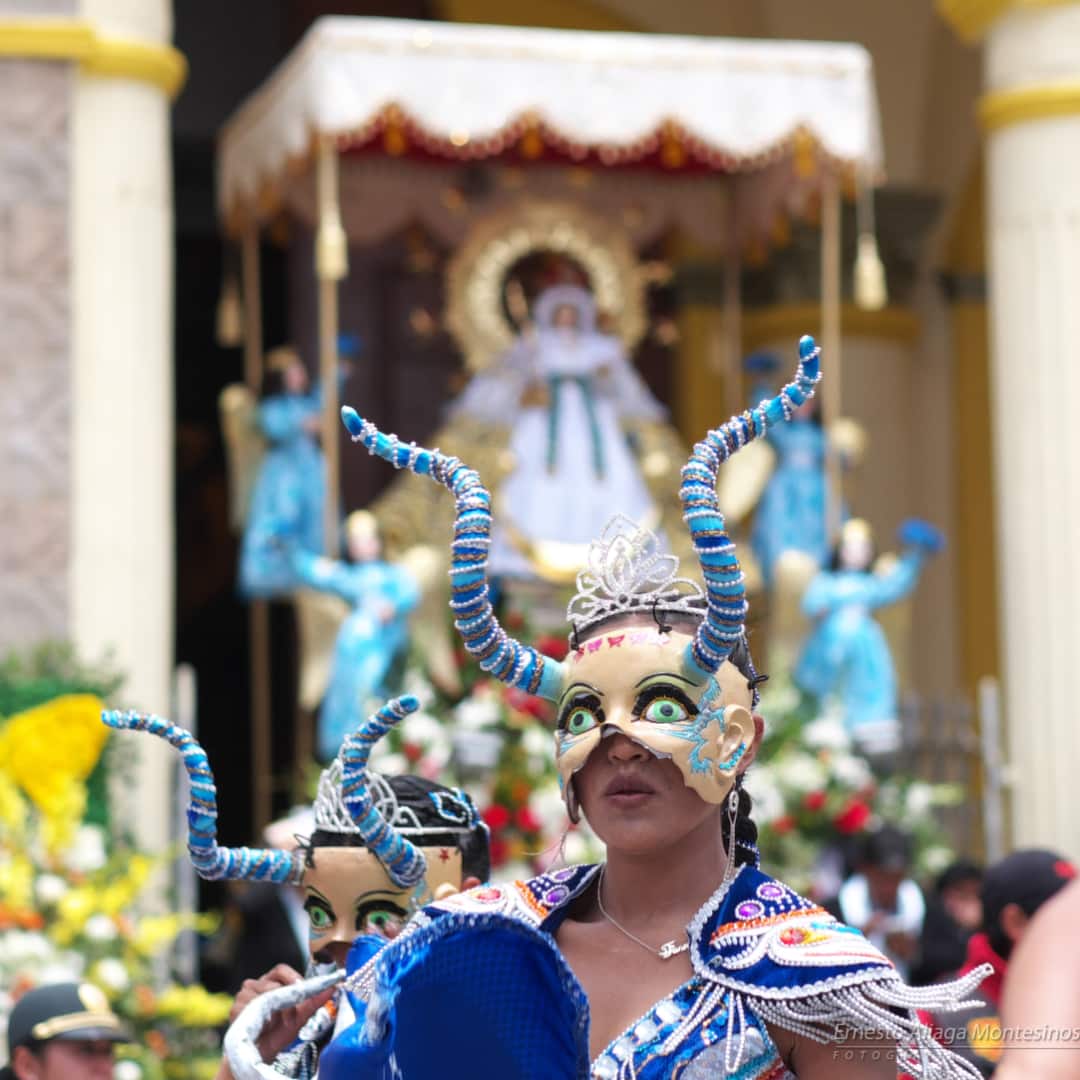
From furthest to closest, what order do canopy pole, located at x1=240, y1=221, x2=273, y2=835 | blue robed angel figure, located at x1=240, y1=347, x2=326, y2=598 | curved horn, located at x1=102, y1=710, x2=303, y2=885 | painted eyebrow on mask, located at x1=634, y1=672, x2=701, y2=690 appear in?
canopy pole, located at x1=240, y1=221, x2=273, y2=835
blue robed angel figure, located at x1=240, y1=347, x2=326, y2=598
curved horn, located at x1=102, y1=710, x2=303, y2=885
painted eyebrow on mask, located at x1=634, y1=672, x2=701, y2=690

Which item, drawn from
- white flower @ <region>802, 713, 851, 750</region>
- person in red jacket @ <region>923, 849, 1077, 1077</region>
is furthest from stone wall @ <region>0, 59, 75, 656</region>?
person in red jacket @ <region>923, 849, 1077, 1077</region>

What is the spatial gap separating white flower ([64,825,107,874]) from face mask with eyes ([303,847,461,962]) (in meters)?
6.08

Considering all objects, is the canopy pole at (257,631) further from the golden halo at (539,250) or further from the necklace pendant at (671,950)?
the necklace pendant at (671,950)

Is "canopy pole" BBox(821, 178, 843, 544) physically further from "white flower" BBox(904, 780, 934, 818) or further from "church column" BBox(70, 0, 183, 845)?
"church column" BBox(70, 0, 183, 845)

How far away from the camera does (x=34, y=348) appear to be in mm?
11609

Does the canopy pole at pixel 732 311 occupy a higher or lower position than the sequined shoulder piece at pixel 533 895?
higher

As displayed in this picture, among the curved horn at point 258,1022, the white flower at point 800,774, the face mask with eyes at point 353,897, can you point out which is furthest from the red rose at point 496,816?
the curved horn at point 258,1022

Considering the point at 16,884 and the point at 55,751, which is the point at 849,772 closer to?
the point at 55,751

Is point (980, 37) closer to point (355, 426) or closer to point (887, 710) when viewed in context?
point (887, 710)

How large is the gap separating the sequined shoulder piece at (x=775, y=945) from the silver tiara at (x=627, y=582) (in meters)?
0.35

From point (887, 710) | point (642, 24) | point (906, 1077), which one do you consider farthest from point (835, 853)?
point (906, 1077)

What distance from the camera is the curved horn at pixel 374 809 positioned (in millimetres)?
3697

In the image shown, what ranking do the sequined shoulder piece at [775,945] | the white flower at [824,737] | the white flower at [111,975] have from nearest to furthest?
1. the sequined shoulder piece at [775,945]
2. the white flower at [111,975]
3. the white flower at [824,737]

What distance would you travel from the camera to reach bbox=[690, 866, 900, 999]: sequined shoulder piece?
3072mm
